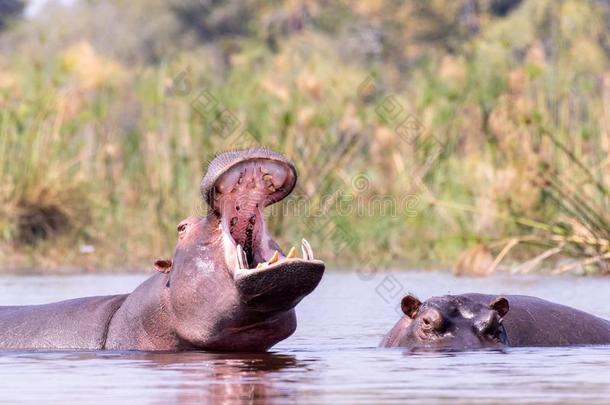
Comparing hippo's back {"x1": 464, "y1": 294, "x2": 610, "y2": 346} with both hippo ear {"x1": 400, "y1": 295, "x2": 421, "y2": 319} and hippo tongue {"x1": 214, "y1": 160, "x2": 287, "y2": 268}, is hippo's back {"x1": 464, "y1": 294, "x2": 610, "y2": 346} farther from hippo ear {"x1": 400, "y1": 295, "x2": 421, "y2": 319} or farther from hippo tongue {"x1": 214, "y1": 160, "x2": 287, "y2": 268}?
hippo tongue {"x1": 214, "y1": 160, "x2": 287, "y2": 268}

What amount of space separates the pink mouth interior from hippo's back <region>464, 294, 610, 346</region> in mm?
1155

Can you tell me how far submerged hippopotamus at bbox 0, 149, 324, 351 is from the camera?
6.22m

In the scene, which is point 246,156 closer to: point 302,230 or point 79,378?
point 79,378

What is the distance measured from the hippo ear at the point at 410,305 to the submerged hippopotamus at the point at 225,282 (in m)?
0.67

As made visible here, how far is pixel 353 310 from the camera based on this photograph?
10.2 metres

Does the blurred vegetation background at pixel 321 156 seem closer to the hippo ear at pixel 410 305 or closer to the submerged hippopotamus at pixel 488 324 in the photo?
the submerged hippopotamus at pixel 488 324

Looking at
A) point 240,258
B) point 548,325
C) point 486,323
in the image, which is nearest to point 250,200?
point 240,258

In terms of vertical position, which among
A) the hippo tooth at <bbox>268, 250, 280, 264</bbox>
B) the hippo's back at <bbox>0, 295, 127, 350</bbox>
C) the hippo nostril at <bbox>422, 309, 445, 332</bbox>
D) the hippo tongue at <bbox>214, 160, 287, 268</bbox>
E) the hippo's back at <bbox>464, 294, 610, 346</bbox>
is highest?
the hippo tongue at <bbox>214, 160, 287, 268</bbox>

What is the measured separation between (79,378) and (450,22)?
33.7 meters

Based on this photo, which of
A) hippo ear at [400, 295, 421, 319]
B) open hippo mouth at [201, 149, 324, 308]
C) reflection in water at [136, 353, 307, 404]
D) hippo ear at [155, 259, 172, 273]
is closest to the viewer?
reflection in water at [136, 353, 307, 404]

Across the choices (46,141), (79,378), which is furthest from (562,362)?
(46,141)

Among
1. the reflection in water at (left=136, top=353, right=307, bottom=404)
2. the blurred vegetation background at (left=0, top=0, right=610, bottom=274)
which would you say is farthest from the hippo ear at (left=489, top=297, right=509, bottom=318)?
the blurred vegetation background at (left=0, top=0, right=610, bottom=274)

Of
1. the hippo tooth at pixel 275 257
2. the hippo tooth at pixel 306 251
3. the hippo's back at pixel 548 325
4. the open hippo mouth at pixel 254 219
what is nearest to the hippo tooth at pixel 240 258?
the open hippo mouth at pixel 254 219

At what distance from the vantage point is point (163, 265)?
6.77 m
